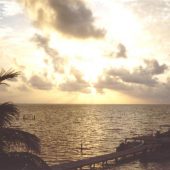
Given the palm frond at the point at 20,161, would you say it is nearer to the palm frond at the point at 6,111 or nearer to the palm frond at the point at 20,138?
the palm frond at the point at 20,138

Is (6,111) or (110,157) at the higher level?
(6,111)

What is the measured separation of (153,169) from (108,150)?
72.9 ft

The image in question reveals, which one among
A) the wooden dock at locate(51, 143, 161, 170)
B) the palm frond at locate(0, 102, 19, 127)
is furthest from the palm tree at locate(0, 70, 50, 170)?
the wooden dock at locate(51, 143, 161, 170)

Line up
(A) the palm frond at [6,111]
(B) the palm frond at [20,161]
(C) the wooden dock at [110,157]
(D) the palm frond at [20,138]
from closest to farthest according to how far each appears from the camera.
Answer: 1. (B) the palm frond at [20,161]
2. (D) the palm frond at [20,138]
3. (A) the palm frond at [6,111]
4. (C) the wooden dock at [110,157]

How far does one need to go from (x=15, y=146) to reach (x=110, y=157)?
36.1 m

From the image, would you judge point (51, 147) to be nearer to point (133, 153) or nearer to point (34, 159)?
point (133, 153)

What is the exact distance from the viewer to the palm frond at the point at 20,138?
9953mm

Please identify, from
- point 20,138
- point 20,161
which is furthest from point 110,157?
point 20,161

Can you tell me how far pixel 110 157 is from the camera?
45000 millimetres

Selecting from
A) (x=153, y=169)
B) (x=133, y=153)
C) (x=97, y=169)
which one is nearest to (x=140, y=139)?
(x=133, y=153)

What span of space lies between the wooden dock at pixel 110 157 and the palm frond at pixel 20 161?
23.8m

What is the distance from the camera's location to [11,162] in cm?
980

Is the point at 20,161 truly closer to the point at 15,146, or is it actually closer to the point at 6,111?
the point at 15,146

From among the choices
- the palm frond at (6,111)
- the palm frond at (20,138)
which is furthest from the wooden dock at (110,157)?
the palm frond at (20,138)
